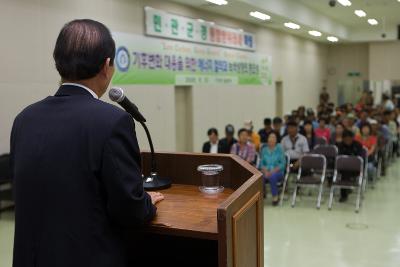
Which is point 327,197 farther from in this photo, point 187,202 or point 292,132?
point 187,202

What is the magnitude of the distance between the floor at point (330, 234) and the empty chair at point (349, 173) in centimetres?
31

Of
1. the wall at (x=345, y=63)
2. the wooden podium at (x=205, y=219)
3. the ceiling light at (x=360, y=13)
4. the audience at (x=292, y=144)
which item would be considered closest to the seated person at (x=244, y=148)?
the audience at (x=292, y=144)

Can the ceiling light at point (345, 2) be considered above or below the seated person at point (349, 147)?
above

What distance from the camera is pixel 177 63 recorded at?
9.18 m

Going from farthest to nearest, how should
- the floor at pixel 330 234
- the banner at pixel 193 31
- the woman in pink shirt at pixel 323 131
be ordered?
the woman in pink shirt at pixel 323 131
the banner at pixel 193 31
the floor at pixel 330 234

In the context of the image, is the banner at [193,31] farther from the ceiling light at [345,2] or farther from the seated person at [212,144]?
the ceiling light at [345,2]

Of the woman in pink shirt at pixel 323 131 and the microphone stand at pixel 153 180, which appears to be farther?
the woman in pink shirt at pixel 323 131

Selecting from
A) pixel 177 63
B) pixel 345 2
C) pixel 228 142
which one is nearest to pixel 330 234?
pixel 228 142

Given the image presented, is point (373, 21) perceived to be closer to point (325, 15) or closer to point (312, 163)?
point (325, 15)

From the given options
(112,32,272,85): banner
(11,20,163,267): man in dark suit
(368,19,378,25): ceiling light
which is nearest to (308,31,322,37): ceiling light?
(368,19,378,25): ceiling light

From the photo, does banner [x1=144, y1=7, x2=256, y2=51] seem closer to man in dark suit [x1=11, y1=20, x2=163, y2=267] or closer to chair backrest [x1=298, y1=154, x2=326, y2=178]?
chair backrest [x1=298, y1=154, x2=326, y2=178]

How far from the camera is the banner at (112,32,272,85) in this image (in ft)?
25.7

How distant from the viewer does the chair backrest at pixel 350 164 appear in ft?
21.4

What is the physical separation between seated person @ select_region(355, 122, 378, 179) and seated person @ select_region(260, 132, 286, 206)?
1522mm
